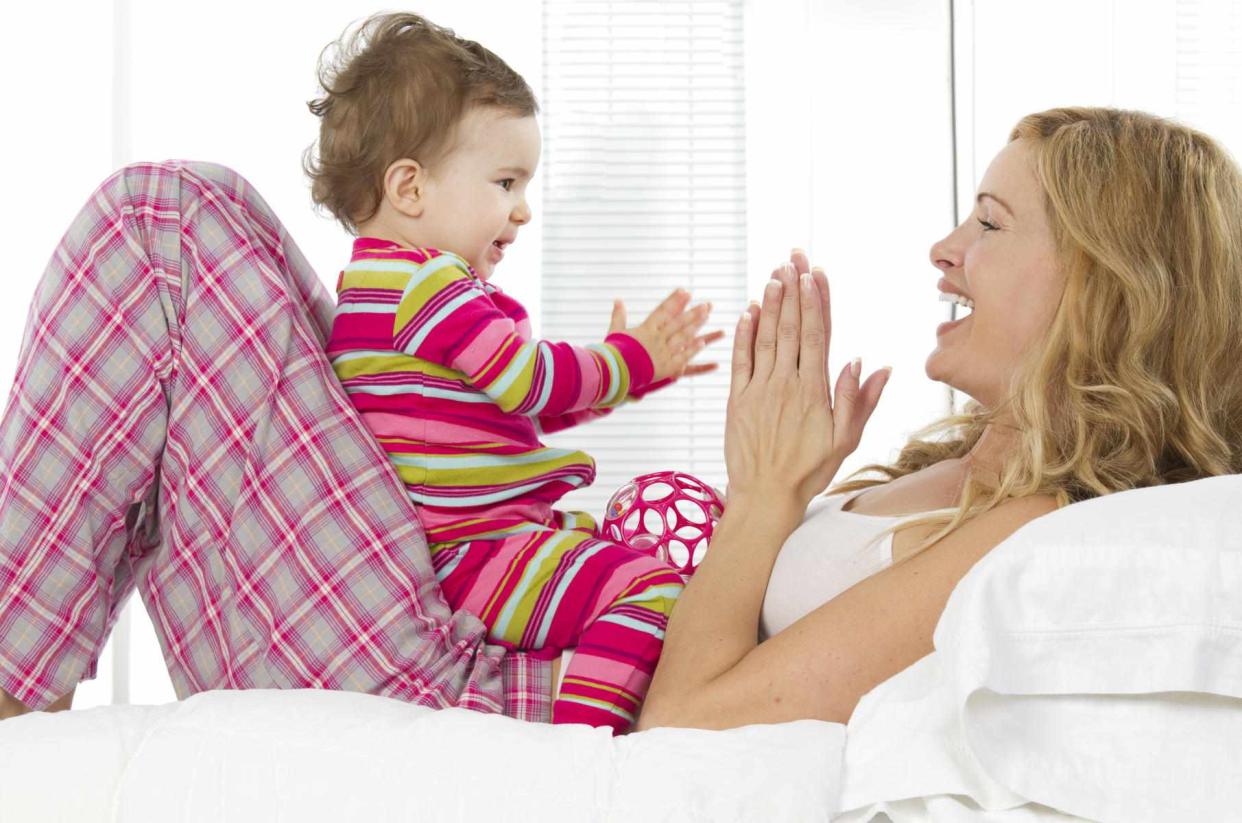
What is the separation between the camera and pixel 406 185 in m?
1.55

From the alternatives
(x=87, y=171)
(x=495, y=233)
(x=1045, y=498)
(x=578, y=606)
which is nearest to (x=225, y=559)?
(x=578, y=606)

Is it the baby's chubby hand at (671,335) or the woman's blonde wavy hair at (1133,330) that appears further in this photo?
the baby's chubby hand at (671,335)

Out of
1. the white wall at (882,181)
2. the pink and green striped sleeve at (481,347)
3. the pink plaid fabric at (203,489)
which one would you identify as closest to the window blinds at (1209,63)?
the white wall at (882,181)

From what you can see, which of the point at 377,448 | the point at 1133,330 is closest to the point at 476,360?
the point at 377,448

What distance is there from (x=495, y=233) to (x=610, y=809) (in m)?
0.87

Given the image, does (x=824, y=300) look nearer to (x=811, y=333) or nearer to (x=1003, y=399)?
(x=811, y=333)

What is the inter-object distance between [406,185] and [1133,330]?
0.87 m

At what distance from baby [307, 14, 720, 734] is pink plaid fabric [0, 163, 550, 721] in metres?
0.06

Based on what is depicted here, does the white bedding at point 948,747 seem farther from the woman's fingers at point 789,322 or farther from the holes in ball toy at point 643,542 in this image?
the holes in ball toy at point 643,542

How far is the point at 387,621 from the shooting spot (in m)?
1.31

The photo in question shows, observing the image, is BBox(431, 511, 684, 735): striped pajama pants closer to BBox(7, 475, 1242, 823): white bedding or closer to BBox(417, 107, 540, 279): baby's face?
BBox(7, 475, 1242, 823): white bedding

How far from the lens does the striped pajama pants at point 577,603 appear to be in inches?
50.2

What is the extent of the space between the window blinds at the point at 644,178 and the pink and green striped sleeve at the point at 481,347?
→ 1.87 meters

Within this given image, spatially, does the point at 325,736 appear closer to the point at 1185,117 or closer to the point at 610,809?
the point at 610,809
